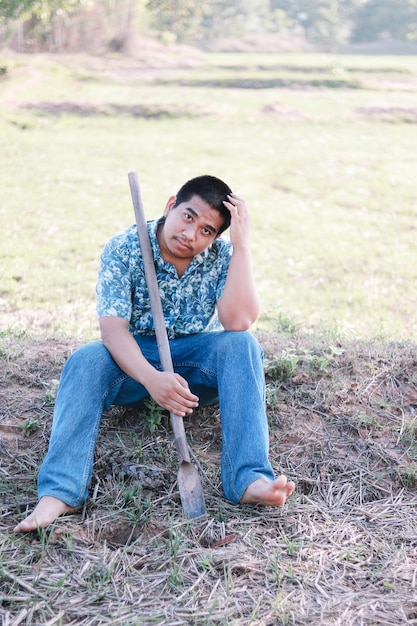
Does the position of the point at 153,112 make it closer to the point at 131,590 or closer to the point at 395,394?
the point at 395,394

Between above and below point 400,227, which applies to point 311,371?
above

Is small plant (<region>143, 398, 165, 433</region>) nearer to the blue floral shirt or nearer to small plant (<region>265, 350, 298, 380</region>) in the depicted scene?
the blue floral shirt

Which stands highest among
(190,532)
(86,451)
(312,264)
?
(86,451)

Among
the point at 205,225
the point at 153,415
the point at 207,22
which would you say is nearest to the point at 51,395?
the point at 153,415

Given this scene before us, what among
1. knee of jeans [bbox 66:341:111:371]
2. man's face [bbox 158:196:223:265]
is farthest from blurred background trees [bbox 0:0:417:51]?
knee of jeans [bbox 66:341:111:371]

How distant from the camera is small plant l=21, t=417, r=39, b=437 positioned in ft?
9.66

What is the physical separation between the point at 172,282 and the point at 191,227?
0.88 feet

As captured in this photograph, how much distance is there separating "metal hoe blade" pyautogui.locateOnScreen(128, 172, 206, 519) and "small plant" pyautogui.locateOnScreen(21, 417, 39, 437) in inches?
25.2

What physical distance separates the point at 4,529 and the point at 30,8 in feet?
43.3

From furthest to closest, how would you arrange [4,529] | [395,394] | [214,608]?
[395,394], [4,529], [214,608]

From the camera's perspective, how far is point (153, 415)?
2965mm

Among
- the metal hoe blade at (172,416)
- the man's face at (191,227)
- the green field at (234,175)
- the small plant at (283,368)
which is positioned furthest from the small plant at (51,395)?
the green field at (234,175)

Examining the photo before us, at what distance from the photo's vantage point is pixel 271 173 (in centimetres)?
1041

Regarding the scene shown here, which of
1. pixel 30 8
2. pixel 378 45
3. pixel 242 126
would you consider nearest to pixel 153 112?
pixel 242 126
